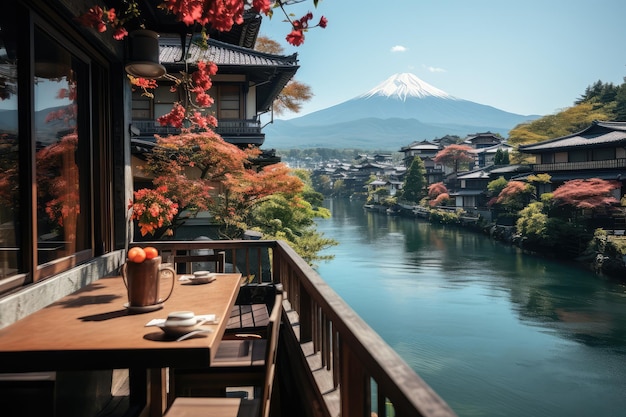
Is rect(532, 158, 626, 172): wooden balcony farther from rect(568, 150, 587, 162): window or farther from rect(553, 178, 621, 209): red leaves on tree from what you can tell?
rect(553, 178, 621, 209): red leaves on tree

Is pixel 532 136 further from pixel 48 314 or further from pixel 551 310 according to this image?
pixel 48 314

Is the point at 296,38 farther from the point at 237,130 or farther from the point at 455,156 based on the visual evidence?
the point at 455,156

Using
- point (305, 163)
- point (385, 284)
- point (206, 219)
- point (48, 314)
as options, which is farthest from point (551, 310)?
point (305, 163)

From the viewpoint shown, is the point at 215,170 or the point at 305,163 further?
the point at 305,163

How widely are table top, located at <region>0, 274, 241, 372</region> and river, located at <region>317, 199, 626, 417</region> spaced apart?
8.53 metres

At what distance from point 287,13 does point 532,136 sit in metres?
40.6

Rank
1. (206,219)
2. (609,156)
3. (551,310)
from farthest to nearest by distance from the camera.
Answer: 1. (609,156)
2. (551,310)
3. (206,219)

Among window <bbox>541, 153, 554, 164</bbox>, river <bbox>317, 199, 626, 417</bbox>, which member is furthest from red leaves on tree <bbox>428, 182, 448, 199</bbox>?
river <bbox>317, 199, 626, 417</bbox>

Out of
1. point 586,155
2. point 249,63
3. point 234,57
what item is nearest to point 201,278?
point 249,63

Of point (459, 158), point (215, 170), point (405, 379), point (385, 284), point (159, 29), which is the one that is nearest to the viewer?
point (405, 379)

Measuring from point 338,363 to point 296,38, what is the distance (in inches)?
71.3

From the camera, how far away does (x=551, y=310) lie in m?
15.8

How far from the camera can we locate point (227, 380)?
101 inches

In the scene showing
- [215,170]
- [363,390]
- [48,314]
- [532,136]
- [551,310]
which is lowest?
[551,310]
